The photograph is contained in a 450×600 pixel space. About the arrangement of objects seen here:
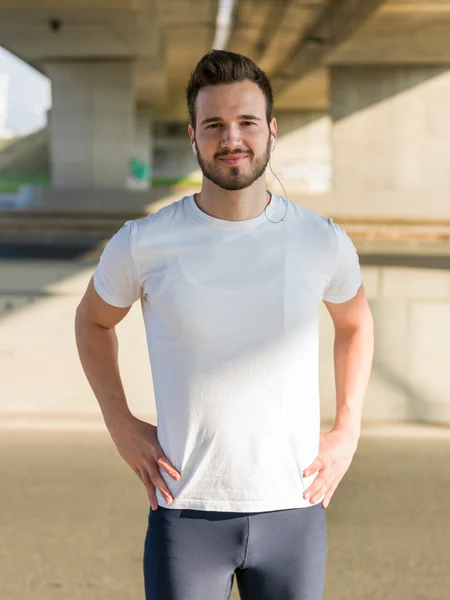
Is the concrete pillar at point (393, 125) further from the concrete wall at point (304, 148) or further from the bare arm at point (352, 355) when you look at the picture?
the concrete wall at point (304, 148)

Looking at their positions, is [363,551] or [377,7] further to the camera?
[377,7]

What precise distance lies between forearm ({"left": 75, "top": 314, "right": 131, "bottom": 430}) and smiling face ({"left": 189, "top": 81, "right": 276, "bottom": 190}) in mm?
606

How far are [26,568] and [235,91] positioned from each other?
3.74 m

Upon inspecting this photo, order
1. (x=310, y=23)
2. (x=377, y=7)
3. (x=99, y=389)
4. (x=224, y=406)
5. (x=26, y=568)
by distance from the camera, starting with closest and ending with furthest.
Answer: (x=224, y=406) < (x=99, y=389) < (x=26, y=568) < (x=377, y=7) < (x=310, y=23)

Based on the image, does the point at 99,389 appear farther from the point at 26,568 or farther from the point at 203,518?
the point at 26,568

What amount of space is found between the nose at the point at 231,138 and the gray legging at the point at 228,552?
0.96 metres

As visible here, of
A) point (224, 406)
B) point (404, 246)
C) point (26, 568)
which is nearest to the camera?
point (224, 406)

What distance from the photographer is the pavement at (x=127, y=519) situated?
487 cm

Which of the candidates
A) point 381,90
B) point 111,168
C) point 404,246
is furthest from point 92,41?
point 404,246

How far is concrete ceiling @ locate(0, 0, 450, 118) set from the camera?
81.4 feet

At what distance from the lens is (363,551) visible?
17.5ft

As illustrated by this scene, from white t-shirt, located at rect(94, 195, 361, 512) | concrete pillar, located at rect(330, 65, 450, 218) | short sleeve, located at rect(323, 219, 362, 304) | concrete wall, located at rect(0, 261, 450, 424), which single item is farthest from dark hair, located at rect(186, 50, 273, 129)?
concrete pillar, located at rect(330, 65, 450, 218)

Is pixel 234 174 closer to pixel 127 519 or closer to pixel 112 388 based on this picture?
pixel 112 388

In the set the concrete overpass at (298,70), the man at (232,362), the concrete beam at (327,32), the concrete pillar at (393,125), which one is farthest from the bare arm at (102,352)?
the concrete pillar at (393,125)
